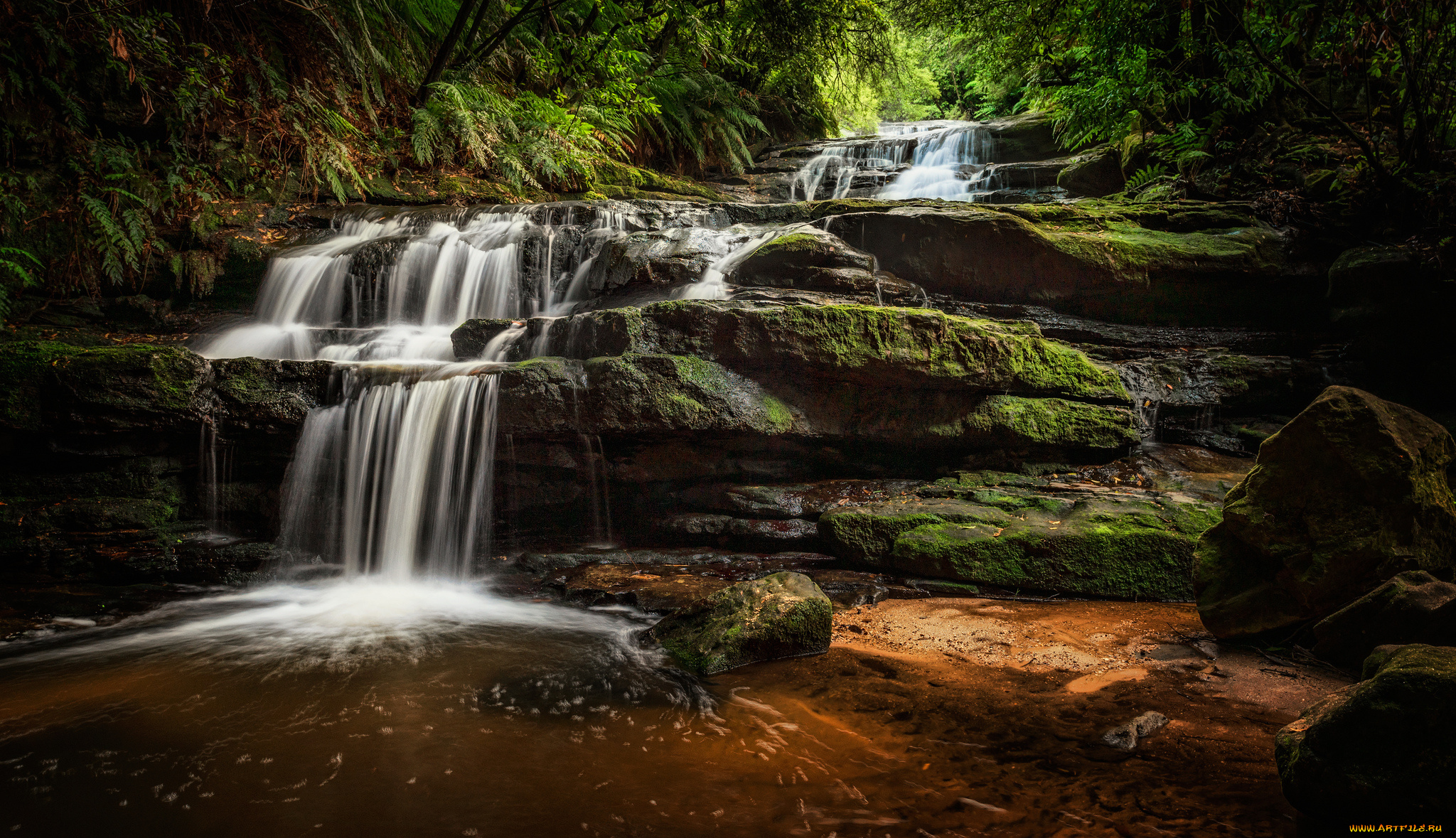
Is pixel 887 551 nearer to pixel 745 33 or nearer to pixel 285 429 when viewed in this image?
pixel 285 429

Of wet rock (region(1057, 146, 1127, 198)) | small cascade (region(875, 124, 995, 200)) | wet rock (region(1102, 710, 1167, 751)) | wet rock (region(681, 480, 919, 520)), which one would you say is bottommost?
wet rock (region(1102, 710, 1167, 751))

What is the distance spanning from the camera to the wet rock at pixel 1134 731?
8.27 ft

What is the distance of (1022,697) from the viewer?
9.78 ft

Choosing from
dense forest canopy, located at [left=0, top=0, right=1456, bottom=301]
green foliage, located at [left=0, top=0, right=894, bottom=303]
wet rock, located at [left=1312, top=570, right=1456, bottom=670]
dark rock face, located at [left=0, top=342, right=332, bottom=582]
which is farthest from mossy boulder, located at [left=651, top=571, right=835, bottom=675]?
green foliage, located at [left=0, top=0, right=894, bottom=303]

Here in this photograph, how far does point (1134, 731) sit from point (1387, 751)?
802 mm

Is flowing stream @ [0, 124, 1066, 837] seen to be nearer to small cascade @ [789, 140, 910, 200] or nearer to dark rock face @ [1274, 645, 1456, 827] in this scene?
dark rock face @ [1274, 645, 1456, 827]

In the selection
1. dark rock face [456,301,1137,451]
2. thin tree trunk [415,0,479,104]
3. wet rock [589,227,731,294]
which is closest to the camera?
dark rock face [456,301,1137,451]

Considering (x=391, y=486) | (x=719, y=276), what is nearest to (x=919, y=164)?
(x=719, y=276)

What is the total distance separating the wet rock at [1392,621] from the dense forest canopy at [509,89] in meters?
5.66

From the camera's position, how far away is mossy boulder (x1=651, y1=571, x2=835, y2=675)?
11.4ft

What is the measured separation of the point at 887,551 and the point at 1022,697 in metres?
1.87

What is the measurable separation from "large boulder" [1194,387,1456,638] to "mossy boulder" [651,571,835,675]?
86.1 inches

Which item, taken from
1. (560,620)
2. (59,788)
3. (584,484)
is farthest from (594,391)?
(59,788)

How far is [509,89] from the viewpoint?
1229cm
